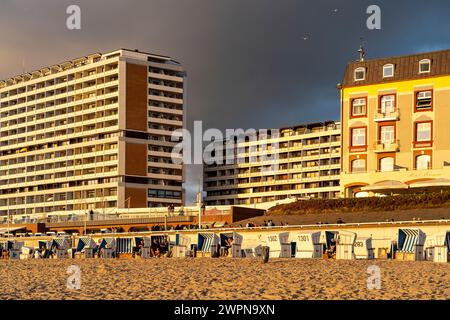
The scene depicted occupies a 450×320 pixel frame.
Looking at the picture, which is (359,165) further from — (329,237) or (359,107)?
(329,237)

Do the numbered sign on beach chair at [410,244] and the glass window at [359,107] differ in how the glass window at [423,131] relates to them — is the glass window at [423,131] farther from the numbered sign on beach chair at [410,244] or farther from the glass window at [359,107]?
the numbered sign on beach chair at [410,244]

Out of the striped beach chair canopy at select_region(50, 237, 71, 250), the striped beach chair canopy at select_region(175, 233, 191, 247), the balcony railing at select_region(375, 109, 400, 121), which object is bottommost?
the striped beach chair canopy at select_region(50, 237, 71, 250)

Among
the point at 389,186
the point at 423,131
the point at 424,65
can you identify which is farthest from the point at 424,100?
the point at 389,186

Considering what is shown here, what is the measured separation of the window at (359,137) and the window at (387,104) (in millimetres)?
2290

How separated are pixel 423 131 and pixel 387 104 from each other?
3.95 meters

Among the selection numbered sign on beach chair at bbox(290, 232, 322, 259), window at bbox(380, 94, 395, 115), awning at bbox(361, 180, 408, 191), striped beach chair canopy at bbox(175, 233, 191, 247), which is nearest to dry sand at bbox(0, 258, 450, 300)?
numbered sign on beach chair at bbox(290, 232, 322, 259)

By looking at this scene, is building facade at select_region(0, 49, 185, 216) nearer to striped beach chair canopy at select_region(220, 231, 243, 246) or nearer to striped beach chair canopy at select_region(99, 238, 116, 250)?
striped beach chair canopy at select_region(99, 238, 116, 250)

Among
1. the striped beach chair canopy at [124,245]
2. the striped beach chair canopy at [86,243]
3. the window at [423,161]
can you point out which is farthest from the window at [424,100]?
the striped beach chair canopy at [86,243]

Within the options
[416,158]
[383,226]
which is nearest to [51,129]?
[416,158]

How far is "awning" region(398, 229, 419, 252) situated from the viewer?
33.7 meters

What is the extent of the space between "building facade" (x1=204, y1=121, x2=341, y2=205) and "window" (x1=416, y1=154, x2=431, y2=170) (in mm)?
50276

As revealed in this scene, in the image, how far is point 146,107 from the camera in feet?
382

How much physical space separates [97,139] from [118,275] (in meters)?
95.0

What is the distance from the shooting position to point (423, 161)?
6094cm
